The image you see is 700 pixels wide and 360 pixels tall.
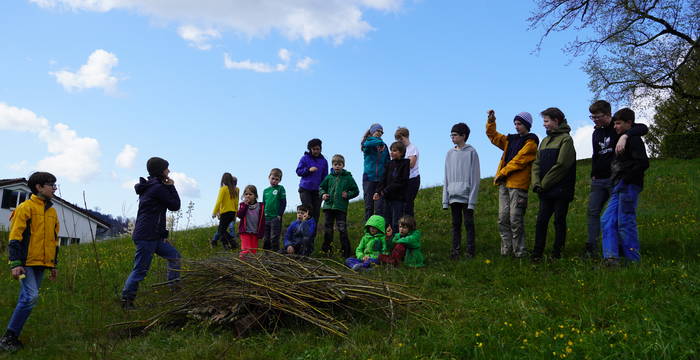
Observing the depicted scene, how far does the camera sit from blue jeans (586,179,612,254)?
7.18 metres

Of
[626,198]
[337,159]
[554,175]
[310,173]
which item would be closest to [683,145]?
[554,175]

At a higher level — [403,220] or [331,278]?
[403,220]

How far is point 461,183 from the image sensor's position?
8.10 m

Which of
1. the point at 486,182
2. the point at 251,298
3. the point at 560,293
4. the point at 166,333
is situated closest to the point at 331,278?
the point at 251,298

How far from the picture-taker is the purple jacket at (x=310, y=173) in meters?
9.62

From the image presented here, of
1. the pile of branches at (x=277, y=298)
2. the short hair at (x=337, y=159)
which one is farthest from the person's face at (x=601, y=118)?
the short hair at (x=337, y=159)

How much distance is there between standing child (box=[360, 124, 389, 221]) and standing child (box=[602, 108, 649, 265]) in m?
3.76

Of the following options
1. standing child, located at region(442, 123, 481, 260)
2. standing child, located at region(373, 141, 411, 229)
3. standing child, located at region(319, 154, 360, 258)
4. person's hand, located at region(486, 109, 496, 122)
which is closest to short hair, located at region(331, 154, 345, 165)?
standing child, located at region(319, 154, 360, 258)

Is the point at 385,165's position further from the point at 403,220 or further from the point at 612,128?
the point at 612,128

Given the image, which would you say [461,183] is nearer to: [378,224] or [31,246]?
[378,224]

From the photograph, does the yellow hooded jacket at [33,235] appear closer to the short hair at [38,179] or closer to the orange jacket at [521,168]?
the short hair at [38,179]

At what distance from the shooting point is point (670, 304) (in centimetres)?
475

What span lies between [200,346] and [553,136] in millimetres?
5455

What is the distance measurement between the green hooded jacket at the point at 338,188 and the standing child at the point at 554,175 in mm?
3082
